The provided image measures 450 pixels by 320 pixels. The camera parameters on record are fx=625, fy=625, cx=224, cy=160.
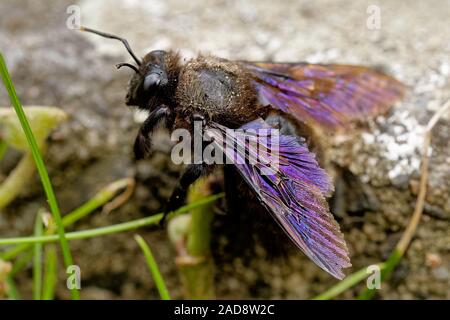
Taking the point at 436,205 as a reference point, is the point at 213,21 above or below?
above

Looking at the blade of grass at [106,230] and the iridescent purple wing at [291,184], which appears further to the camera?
the blade of grass at [106,230]

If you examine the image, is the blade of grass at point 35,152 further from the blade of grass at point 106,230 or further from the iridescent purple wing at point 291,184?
the iridescent purple wing at point 291,184

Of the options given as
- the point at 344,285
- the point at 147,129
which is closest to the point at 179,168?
the point at 147,129

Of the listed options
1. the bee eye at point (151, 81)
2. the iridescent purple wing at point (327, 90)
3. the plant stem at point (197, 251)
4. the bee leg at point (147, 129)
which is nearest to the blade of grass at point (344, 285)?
the plant stem at point (197, 251)

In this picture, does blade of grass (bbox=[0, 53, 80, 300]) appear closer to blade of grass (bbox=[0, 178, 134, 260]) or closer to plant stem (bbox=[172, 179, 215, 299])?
blade of grass (bbox=[0, 178, 134, 260])
